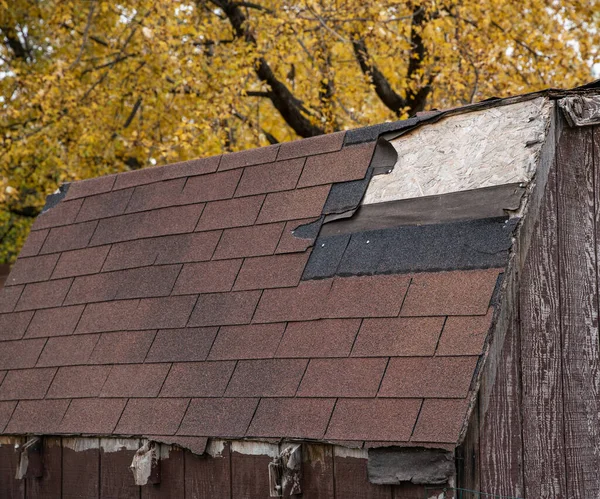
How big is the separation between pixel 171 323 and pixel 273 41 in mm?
8659

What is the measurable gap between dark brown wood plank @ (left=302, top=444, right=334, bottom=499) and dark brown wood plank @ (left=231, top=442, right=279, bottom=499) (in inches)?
6.2

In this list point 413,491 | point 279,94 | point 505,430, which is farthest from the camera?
point 279,94

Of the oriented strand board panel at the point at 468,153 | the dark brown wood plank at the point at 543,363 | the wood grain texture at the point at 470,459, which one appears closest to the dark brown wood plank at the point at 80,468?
the oriented strand board panel at the point at 468,153

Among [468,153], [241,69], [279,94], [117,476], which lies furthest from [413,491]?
[279,94]

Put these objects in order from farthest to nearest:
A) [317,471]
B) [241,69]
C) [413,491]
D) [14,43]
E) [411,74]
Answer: [14,43] < [411,74] < [241,69] < [317,471] < [413,491]

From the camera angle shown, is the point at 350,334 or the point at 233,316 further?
the point at 233,316

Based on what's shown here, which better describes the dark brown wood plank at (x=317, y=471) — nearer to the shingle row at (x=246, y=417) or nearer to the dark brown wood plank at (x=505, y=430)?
the shingle row at (x=246, y=417)

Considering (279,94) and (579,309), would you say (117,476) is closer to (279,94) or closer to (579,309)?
(579,309)

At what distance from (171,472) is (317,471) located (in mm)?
927

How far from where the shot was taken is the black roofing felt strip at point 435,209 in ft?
12.8

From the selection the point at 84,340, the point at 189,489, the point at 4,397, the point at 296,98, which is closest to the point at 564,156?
the point at 189,489

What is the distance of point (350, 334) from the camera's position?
404 centimetres

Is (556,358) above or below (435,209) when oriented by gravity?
below

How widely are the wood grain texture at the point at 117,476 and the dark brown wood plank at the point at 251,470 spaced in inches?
26.6
